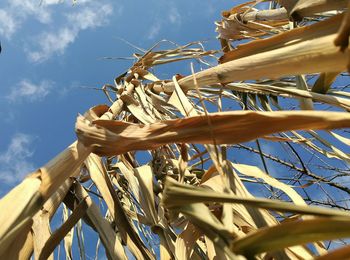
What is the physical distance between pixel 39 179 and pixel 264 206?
23 cm

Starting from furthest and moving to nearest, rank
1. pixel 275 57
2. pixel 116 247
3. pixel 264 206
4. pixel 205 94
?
pixel 205 94 → pixel 116 247 → pixel 275 57 → pixel 264 206

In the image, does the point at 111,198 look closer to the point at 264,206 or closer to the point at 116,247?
the point at 116,247

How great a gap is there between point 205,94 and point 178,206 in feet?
2.69

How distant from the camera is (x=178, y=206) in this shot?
34 centimetres

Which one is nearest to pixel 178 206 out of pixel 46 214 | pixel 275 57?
pixel 275 57

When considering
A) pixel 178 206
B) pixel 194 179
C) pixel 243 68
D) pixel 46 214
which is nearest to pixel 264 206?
pixel 178 206

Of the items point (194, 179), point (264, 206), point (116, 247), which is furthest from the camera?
point (194, 179)

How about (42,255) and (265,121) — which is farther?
(42,255)

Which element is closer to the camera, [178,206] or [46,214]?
[178,206]

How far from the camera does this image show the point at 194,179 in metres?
0.92

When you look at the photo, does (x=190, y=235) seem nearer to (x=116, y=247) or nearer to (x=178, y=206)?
(x=116, y=247)

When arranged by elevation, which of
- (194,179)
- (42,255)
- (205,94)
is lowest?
(42,255)

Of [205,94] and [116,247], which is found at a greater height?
[205,94]

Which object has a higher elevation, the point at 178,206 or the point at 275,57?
the point at 275,57
